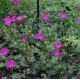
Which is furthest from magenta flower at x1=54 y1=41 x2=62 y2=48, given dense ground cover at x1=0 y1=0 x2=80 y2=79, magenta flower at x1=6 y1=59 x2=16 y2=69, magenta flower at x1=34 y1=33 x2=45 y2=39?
magenta flower at x1=6 y1=59 x2=16 y2=69

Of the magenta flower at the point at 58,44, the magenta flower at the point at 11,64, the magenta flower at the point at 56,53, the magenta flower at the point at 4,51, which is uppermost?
the magenta flower at the point at 58,44

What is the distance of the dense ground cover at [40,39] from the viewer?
133 inches

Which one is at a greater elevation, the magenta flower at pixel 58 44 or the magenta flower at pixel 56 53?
the magenta flower at pixel 58 44

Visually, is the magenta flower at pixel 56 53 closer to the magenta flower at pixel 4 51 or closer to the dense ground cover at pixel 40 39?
the dense ground cover at pixel 40 39

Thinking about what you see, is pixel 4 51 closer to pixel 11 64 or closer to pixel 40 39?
pixel 11 64

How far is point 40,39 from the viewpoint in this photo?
375cm

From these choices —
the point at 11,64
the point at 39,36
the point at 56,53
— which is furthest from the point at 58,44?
the point at 11,64

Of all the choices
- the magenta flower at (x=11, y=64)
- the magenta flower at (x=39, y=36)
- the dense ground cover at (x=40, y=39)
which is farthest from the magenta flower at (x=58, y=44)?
the magenta flower at (x=11, y=64)

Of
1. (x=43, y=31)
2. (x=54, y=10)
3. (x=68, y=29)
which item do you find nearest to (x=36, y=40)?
(x=43, y=31)

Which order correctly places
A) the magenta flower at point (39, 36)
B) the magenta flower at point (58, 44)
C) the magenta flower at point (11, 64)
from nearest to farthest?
the magenta flower at point (11, 64) < the magenta flower at point (58, 44) < the magenta flower at point (39, 36)

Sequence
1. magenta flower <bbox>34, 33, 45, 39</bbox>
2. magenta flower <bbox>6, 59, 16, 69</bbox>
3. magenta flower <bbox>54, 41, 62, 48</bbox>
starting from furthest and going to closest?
magenta flower <bbox>34, 33, 45, 39</bbox> → magenta flower <bbox>54, 41, 62, 48</bbox> → magenta flower <bbox>6, 59, 16, 69</bbox>

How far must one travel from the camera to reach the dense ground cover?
3.39 meters

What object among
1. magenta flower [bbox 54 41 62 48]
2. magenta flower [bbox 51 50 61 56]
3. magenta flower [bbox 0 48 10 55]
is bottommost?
magenta flower [bbox 0 48 10 55]

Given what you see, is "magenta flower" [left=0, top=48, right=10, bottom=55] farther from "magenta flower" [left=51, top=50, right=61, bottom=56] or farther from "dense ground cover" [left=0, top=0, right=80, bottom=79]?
"magenta flower" [left=51, top=50, right=61, bottom=56]
